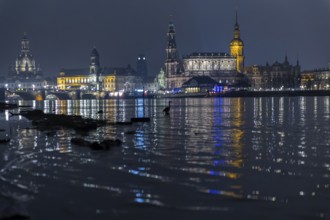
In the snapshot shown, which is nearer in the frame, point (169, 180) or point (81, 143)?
point (169, 180)

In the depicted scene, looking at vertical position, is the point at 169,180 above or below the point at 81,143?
below

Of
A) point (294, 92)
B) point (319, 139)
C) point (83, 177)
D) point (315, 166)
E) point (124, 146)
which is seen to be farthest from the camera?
point (294, 92)

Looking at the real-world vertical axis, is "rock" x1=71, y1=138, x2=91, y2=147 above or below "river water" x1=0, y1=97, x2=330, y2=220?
above

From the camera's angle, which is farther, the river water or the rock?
the rock

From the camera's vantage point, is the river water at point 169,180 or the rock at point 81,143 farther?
the rock at point 81,143

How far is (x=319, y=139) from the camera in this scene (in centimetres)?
2897

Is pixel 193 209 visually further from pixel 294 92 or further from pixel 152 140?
pixel 294 92

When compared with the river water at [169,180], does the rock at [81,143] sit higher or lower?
higher

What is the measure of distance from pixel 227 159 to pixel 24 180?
7.99 metres

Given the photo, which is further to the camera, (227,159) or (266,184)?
(227,159)

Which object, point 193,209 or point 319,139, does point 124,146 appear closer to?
point 319,139

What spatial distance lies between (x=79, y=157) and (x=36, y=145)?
20.2 feet

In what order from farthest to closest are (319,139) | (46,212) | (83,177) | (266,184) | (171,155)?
(319,139)
(171,155)
(83,177)
(266,184)
(46,212)

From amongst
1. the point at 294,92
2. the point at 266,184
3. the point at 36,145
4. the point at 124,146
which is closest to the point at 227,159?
the point at 266,184
